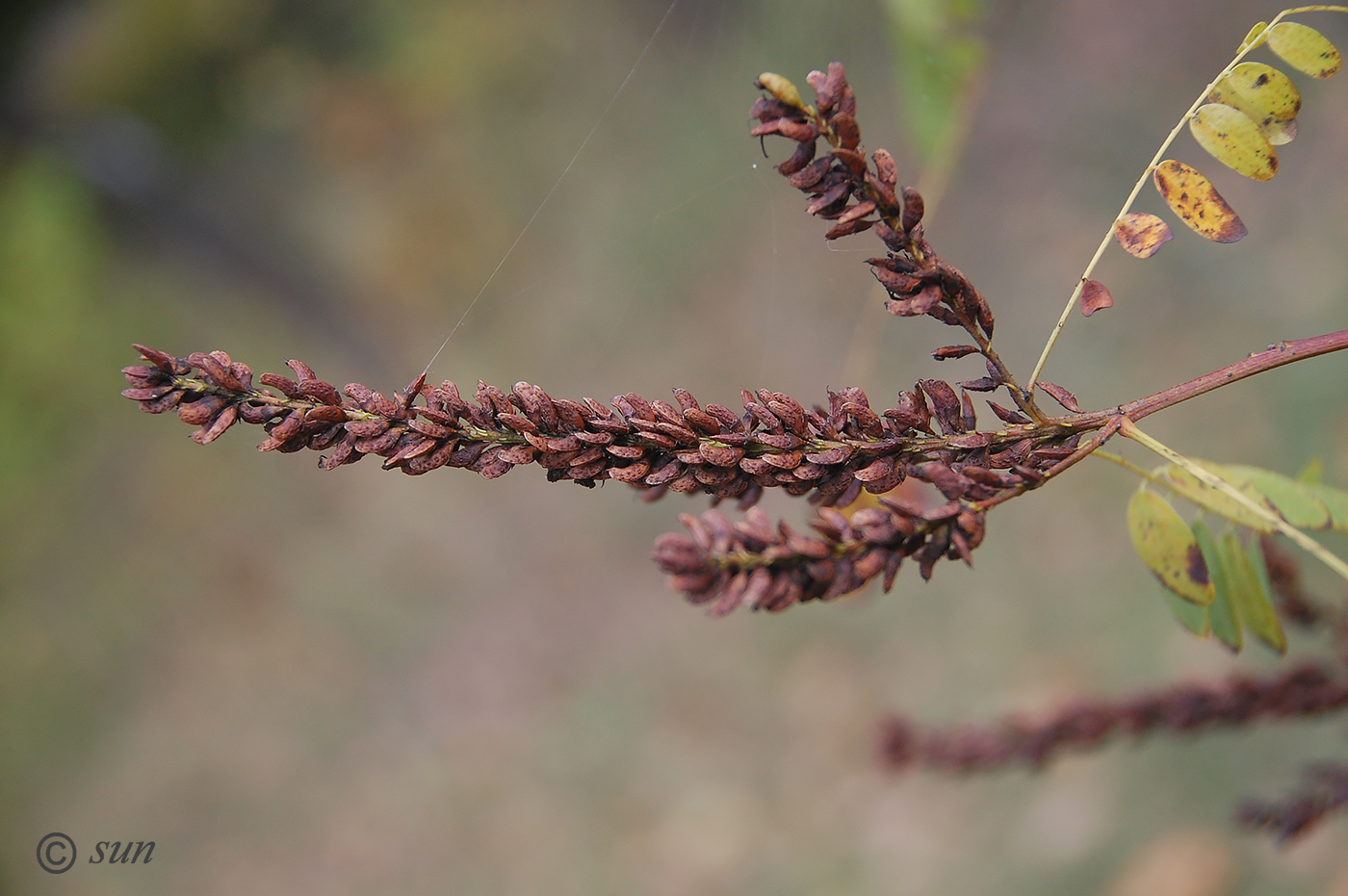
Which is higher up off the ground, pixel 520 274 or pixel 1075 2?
pixel 1075 2

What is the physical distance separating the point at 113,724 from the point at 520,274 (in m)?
2.87

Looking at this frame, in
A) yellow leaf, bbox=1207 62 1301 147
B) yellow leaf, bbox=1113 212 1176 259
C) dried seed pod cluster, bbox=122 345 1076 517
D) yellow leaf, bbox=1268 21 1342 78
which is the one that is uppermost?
yellow leaf, bbox=1268 21 1342 78

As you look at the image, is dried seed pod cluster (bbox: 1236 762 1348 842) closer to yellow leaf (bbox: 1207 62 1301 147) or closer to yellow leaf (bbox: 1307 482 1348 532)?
yellow leaf (bbox: 1307 482 1348 532)

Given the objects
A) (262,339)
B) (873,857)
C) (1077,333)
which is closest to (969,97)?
(1077,333)

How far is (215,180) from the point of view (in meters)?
3.79

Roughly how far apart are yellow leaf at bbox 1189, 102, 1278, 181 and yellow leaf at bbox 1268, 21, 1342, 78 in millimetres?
47

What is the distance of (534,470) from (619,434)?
299 cm

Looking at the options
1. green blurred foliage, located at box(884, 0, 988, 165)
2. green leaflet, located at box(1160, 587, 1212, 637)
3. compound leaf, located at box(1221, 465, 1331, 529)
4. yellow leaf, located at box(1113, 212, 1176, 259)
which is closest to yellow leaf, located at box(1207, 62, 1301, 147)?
yellow leaf, located at box(1113, 212, 1176, 259)

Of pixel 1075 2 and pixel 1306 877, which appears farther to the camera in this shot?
pixel 1075 2

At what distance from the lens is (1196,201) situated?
60cm

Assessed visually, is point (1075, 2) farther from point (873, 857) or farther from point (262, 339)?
point (262, 339)

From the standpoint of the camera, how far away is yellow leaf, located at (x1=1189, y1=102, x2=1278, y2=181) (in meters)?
0.61

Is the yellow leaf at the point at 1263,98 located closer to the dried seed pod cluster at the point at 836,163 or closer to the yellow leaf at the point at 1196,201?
the yellow leaf at the point at 1196,201

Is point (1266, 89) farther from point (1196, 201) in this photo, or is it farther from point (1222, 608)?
point (1222, 608)
